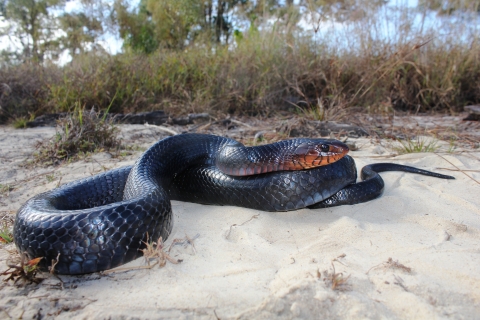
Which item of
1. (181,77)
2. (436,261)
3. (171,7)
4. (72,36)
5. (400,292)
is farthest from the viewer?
(72,36)

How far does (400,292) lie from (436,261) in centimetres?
39

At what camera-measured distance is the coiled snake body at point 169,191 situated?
6.22 feet

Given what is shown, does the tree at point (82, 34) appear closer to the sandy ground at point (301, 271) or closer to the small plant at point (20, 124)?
the small plant at point (20, 124)

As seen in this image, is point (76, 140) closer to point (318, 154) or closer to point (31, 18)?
point (318, 154)

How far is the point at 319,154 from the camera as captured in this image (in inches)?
106

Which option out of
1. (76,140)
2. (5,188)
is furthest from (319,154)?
(76,140)

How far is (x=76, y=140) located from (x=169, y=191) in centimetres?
179

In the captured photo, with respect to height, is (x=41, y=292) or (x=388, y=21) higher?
(x=388, y=21)

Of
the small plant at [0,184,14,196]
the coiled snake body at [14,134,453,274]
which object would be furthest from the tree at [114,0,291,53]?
the coiled snake body at [14,134,453,274]

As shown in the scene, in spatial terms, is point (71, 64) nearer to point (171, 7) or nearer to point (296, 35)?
point (171, 7)

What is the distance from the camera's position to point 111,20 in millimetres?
10031

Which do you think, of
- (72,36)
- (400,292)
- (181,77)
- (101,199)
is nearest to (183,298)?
(400,292)

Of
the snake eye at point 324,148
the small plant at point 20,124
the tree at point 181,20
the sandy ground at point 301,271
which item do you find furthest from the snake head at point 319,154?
the tree at point 181,20

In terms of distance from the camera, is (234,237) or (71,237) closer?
(71,237)
